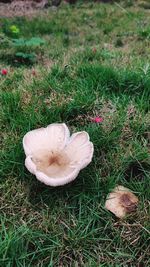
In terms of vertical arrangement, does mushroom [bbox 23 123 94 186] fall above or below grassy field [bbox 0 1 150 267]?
above

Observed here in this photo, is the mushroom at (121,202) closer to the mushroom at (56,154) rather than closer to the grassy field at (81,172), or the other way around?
the grassy field at (81,172)

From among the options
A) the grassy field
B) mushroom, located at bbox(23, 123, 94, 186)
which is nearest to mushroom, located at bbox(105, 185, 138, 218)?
the grassy field

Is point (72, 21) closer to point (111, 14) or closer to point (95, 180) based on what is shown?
point (111, 14)

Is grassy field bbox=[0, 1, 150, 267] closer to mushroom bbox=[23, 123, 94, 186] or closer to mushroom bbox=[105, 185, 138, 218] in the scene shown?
mushroom bbox=[105, 185, 138, 218]

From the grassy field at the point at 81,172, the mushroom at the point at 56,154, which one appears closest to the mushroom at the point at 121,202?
the grassy field at the point at 81,172

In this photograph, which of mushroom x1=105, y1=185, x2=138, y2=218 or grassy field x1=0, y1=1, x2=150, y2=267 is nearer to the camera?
grassy field x1=0, y1=1, x2=150, y2=267

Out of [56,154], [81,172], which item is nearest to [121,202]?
[81,172]
